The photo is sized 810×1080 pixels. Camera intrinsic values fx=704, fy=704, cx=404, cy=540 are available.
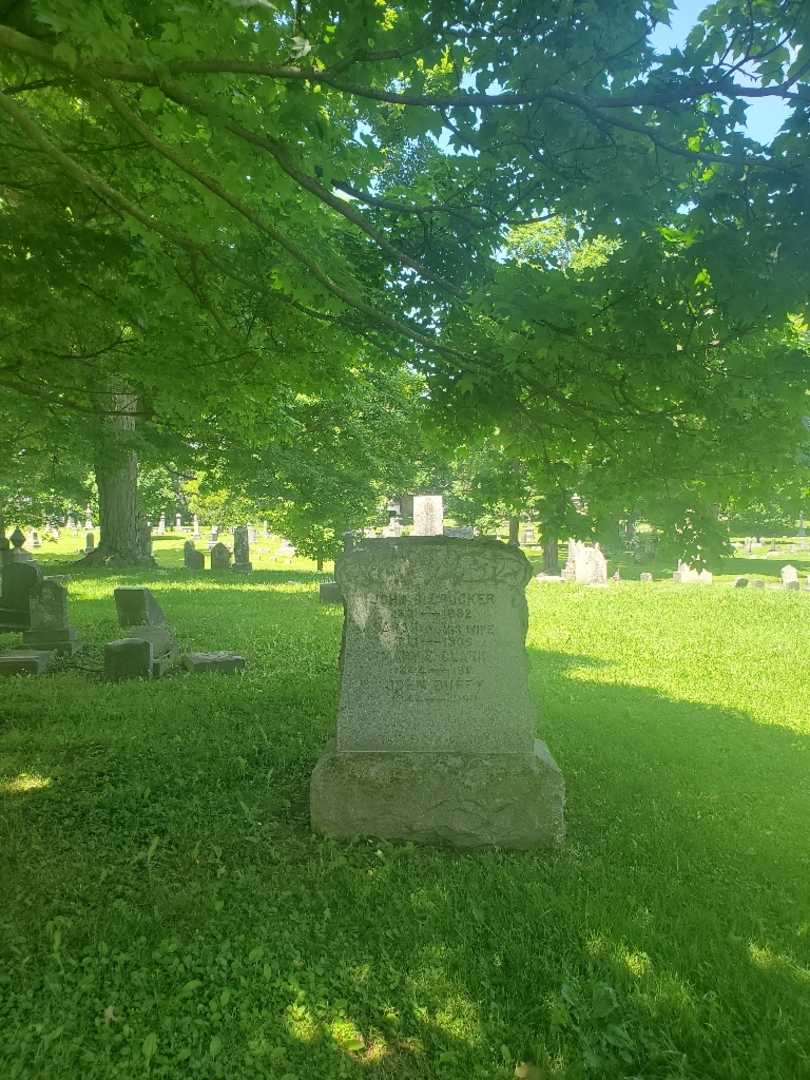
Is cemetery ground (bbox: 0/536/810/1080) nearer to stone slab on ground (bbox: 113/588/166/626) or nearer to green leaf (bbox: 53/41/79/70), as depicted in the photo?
stone slab on ground (bbox: 113/588/166/626)

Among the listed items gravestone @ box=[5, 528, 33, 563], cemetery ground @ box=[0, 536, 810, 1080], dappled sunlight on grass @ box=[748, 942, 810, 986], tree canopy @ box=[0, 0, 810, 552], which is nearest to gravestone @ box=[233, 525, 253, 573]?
gravestone @ box=[5, 528, 33, 563]

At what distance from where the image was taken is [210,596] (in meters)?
16.3

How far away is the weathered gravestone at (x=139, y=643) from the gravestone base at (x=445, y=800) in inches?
187

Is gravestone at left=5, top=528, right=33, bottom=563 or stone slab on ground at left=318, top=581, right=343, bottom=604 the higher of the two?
gravestone at left=5, top=528, right=33, bottom=563

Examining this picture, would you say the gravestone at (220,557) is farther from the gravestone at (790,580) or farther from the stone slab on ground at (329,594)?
the gravestone at (790,580)

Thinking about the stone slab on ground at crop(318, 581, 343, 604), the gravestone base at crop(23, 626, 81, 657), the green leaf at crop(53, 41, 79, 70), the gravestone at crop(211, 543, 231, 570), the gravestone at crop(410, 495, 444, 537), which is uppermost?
the green leaf at crop(53, 41, 79, 70)

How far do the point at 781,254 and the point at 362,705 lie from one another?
3820mm

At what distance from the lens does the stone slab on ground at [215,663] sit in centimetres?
935

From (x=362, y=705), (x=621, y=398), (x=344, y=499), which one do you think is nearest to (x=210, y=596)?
(x=344, y=499)

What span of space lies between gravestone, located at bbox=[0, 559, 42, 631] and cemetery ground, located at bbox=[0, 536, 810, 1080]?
457cm

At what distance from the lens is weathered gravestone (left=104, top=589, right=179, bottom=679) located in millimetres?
8797

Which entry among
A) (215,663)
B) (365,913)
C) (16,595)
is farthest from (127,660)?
(365,913)

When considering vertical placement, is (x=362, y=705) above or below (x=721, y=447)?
below

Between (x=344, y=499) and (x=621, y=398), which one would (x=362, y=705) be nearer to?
(x=621, y=398)
